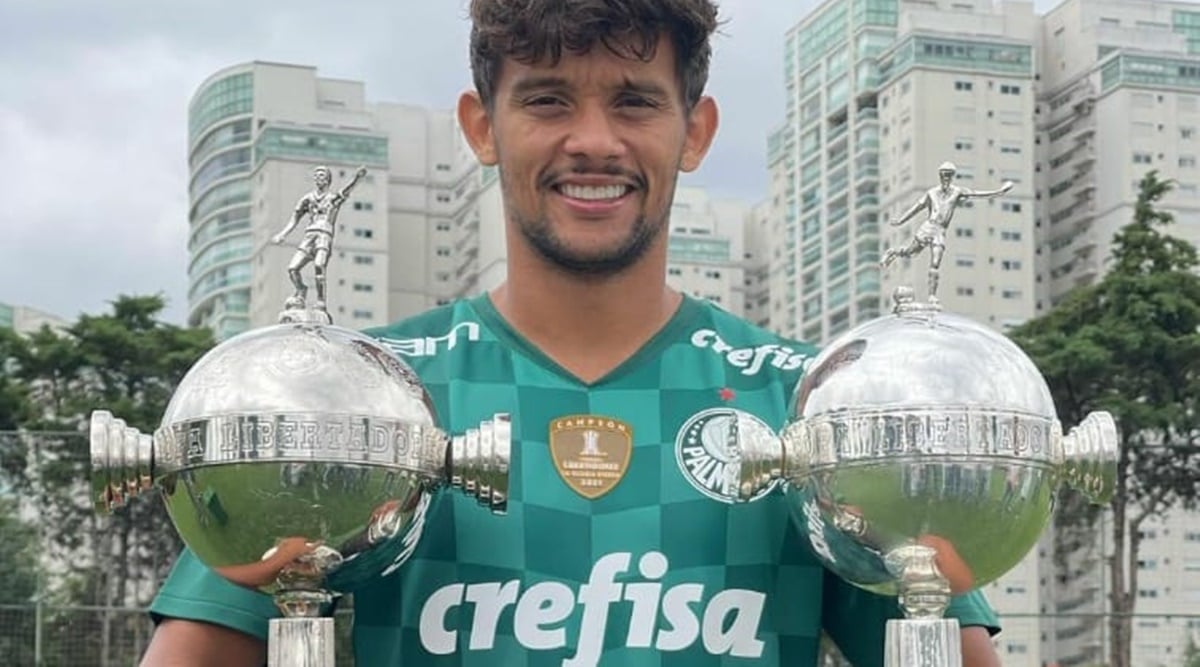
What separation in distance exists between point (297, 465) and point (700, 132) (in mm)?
603

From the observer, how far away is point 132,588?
47.1ft

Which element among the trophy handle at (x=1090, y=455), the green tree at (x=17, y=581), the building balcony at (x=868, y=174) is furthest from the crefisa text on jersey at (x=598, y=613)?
the building balcony at (x=868, y=174)

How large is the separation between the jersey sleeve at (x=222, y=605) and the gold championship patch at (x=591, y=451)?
292 mm

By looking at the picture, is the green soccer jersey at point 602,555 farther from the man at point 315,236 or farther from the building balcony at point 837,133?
the building balcony at point 837,133

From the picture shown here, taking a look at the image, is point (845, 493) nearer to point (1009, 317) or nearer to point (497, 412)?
point (497, 412)

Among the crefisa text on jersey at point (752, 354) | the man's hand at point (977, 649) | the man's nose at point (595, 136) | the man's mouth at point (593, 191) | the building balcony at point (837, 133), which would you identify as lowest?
the man's hand at point (977, 649)

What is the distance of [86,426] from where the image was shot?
693 inches

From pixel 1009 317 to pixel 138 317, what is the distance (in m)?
25.2

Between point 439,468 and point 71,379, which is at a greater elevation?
point 71,379

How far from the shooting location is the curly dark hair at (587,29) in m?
1.79

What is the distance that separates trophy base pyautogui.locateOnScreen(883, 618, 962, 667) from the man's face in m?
0.45

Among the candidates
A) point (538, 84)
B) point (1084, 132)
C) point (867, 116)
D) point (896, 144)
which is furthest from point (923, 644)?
point (867, 116)

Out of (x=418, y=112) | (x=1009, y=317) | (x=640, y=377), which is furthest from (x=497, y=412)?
(x=418, y=112)

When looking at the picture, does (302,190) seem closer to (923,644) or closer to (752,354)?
(752,354)
